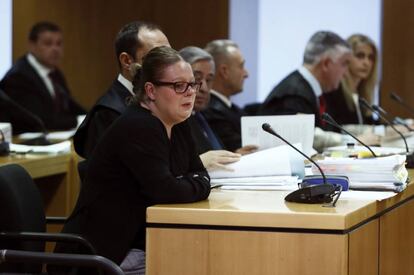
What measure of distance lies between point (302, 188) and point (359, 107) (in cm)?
469

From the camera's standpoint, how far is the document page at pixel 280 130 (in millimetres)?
4672

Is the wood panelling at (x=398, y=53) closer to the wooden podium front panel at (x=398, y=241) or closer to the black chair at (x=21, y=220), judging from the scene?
the wooden podium front panel at (x=398, y=241)

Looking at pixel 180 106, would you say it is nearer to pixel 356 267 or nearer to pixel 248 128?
pixel 356 267

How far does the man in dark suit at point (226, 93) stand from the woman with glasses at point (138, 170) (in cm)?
221

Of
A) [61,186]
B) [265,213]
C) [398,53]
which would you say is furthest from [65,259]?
[398,53]

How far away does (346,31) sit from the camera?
9367 mm

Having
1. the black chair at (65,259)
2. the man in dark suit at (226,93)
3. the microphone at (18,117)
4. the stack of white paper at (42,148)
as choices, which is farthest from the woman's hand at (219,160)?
the microphone at (18,117)

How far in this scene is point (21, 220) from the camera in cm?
359

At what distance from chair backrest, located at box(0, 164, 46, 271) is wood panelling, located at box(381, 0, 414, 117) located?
6049 mm

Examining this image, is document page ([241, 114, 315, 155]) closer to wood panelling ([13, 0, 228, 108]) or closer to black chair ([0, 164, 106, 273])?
black chair ([0, 164, 106, 273])

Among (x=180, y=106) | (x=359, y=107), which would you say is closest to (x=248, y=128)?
(x=180, y=106)

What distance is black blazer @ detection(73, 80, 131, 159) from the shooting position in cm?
395

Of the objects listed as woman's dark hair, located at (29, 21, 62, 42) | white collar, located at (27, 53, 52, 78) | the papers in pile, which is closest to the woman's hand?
the papers in pile

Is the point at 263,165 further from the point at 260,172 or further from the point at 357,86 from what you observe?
the point at 357,86
